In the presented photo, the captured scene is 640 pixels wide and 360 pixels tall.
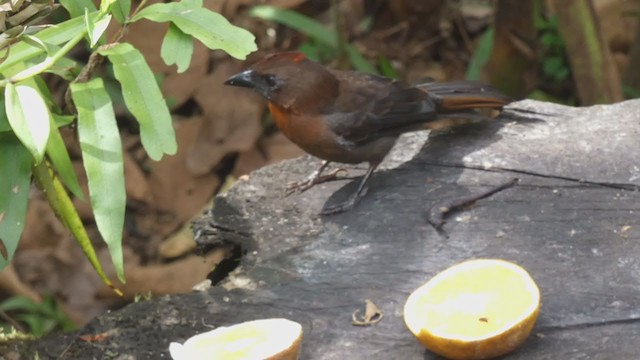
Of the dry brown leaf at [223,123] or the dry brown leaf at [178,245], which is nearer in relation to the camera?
the dry brown leaf at [178,245]

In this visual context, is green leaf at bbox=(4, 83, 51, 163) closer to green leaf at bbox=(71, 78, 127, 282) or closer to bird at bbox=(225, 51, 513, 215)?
green leaf at bbox=(71, 78, 127, 282)

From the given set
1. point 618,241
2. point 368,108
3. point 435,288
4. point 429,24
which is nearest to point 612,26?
point 429,24

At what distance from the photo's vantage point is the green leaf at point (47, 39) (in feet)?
9.71

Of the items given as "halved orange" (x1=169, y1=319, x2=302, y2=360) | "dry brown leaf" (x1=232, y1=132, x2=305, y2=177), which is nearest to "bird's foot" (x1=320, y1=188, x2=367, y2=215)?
"halved orange" (x1=169, y1=319, x2=302, y2=360)

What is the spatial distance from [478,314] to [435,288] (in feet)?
0.53

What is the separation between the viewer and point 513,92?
561 centimetres

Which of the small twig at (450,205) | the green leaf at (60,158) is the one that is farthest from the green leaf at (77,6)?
the small twig at (450,205)

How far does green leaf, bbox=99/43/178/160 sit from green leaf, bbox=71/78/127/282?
8 centimetres

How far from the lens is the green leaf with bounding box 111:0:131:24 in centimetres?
310

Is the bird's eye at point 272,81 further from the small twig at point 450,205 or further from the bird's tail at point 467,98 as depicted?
the small twig at point 450,205

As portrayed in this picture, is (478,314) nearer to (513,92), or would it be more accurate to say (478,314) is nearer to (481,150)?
(481,150)

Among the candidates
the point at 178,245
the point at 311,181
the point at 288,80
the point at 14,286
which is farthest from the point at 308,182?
the point at 14,286

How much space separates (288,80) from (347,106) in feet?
0.81

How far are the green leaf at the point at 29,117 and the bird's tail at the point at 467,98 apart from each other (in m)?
1.60
